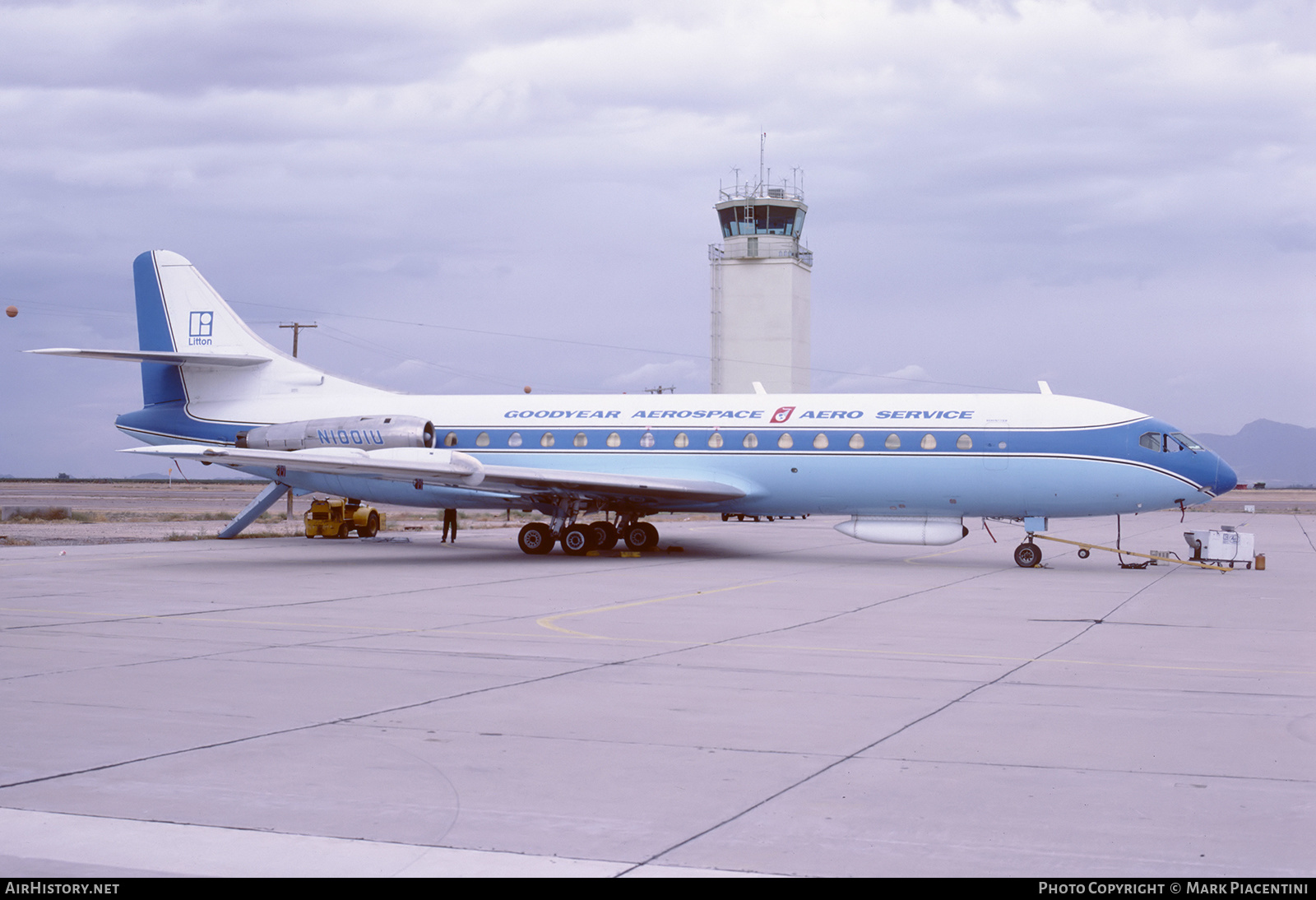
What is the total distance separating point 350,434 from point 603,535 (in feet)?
20.5

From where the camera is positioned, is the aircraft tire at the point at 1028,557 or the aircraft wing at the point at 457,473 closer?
the aircraft wing at the point at 457,473

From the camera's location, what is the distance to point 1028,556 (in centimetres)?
2470

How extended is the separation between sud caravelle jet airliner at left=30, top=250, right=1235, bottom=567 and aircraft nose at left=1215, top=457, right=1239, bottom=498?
38mm

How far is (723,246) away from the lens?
67.4 m

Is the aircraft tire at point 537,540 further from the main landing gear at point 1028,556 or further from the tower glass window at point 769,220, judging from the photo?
the tower glass window at point 769,220

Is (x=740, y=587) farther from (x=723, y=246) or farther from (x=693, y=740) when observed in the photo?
(x=723, y=246)

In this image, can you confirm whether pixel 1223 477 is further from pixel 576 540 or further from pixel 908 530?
pixel 576 540

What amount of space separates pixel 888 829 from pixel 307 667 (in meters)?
6.80

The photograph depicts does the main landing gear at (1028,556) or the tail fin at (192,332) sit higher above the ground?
the tail fin at (192,332)

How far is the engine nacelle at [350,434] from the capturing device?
25531mm

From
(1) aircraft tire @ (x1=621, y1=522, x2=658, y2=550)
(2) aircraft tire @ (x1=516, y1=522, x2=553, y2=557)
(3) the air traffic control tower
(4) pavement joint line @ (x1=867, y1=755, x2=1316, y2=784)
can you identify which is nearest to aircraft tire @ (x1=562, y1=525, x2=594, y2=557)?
(2) aircraft tire @ (x1=516, y1=522, x2=553, y2=557)

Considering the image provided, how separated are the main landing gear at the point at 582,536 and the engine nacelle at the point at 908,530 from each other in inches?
216

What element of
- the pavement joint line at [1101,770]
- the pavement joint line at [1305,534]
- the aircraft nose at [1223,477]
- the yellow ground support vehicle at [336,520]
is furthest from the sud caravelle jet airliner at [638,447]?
the pavement joint line at [1101,770]

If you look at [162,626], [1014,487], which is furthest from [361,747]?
[1014,487]
